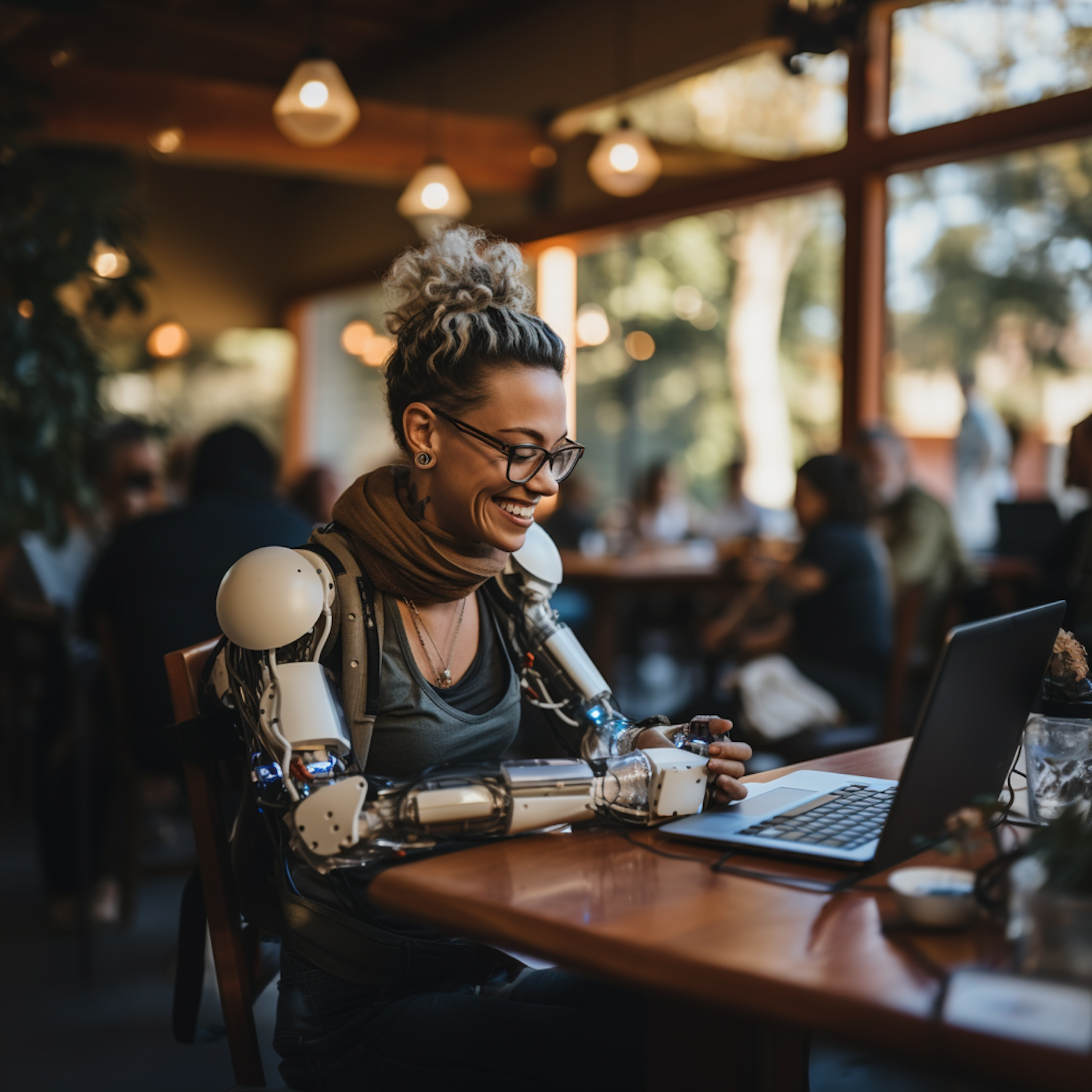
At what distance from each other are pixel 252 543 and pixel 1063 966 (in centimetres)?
219

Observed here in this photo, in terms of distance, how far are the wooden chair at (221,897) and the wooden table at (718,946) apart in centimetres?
41

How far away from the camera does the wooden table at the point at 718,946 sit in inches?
27.6

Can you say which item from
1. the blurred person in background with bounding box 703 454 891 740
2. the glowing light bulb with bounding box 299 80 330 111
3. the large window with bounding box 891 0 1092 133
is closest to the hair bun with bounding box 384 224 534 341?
the blurred person in background with bounding box 703 454 891 740

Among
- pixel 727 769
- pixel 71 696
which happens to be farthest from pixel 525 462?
pixel 71 696

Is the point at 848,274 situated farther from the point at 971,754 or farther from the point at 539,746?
the point at 971,754

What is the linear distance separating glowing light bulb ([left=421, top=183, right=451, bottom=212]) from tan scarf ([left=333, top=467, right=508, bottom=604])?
4.18 metres

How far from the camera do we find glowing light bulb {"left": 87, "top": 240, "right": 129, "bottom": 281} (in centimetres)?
338

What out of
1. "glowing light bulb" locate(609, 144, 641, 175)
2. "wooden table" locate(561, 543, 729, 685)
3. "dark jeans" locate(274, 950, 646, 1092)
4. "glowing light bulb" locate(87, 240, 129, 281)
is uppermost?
"glowing light bulb" locate(609, 144, 641, 175)

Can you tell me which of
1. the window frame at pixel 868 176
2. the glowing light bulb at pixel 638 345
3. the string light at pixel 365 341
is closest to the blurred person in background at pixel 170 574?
the window frame at pixel 868 176

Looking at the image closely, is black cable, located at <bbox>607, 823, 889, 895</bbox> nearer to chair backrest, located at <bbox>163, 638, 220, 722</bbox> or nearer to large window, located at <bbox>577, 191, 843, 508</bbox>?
chair backrest, located at <bbox>163, 638, 220, 722</bbox>

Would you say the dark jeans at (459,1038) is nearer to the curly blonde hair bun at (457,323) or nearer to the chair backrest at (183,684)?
the chair backrest at (183,684)

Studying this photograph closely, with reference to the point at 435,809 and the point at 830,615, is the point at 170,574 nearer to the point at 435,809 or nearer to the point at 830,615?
the point at 435,809

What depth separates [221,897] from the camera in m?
1.30

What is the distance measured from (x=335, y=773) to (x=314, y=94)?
3.45 metres
